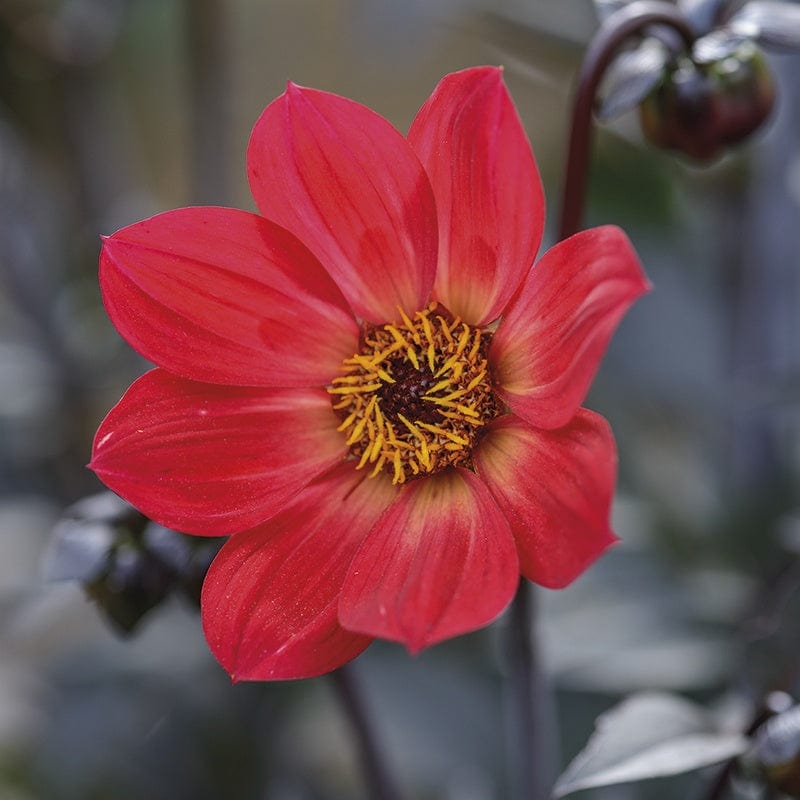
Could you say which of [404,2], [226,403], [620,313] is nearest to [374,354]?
[226,403]

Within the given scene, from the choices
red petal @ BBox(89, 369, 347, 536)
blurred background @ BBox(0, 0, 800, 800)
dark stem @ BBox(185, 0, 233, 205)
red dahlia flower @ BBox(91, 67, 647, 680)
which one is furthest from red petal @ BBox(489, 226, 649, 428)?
dark stem @ BBox(185, 0, 233, 205)

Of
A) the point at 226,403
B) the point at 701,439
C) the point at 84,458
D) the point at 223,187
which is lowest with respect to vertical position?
the point at 84,458

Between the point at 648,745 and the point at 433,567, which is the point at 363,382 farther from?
the point at 648,745

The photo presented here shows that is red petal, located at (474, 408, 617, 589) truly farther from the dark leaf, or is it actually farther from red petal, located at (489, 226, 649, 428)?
the dark leaf

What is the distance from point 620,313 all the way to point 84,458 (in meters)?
0.88

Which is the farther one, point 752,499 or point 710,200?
point 710,200

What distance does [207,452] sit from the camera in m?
0.54

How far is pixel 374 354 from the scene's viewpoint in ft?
1.93

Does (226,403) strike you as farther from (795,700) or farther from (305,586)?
(795,700)

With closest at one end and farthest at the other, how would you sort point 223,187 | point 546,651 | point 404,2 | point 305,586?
point 305,586 → point 546,651 → point 404,2 → point 223,187

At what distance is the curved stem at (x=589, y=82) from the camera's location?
529mm

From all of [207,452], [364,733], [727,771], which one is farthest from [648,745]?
[207,452]

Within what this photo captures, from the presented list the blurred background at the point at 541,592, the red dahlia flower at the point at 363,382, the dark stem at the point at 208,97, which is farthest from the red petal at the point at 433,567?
the dark stem at the point at 208,97

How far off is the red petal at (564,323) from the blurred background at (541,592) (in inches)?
13.1
